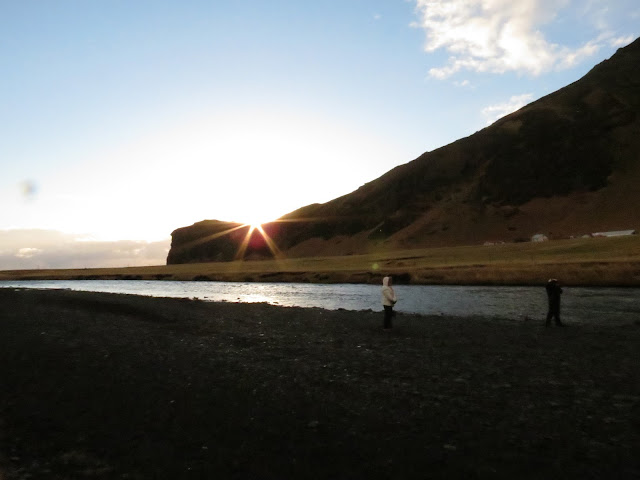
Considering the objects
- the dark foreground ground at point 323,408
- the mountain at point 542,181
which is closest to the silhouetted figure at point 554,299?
the dark foreground ground at point 323,408

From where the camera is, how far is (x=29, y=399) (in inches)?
429

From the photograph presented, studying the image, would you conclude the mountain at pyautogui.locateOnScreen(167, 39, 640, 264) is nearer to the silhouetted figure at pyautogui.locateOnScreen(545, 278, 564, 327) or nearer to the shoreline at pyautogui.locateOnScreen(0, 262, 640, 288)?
the shoreline at pyautogui.locateOnScreen(0, 262, 640, 288)

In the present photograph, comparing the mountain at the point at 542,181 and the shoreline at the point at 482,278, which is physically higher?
the mountain at the point at 542,181

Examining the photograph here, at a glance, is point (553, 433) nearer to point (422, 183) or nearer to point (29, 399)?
point (29, 399)

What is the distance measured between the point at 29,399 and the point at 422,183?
19604 centimetres

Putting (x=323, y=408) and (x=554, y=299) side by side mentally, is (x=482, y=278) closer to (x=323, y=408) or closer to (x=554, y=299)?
(x=554, y=299)

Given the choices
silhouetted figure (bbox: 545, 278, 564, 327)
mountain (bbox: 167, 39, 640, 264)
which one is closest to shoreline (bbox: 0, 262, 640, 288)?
silhouetted figure (bbox: 545, 278, 564, 327)

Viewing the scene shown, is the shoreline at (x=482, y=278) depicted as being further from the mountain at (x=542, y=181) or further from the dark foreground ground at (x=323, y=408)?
the mountain at (x=542, y=181)

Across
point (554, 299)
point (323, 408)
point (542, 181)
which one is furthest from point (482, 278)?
point (542, 181)

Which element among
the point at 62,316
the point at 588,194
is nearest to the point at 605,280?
the point at 62,316

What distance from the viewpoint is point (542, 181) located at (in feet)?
536

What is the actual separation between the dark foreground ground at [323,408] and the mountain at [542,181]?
13151 centimetres

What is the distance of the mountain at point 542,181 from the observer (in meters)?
143

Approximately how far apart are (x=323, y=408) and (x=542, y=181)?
570ft
